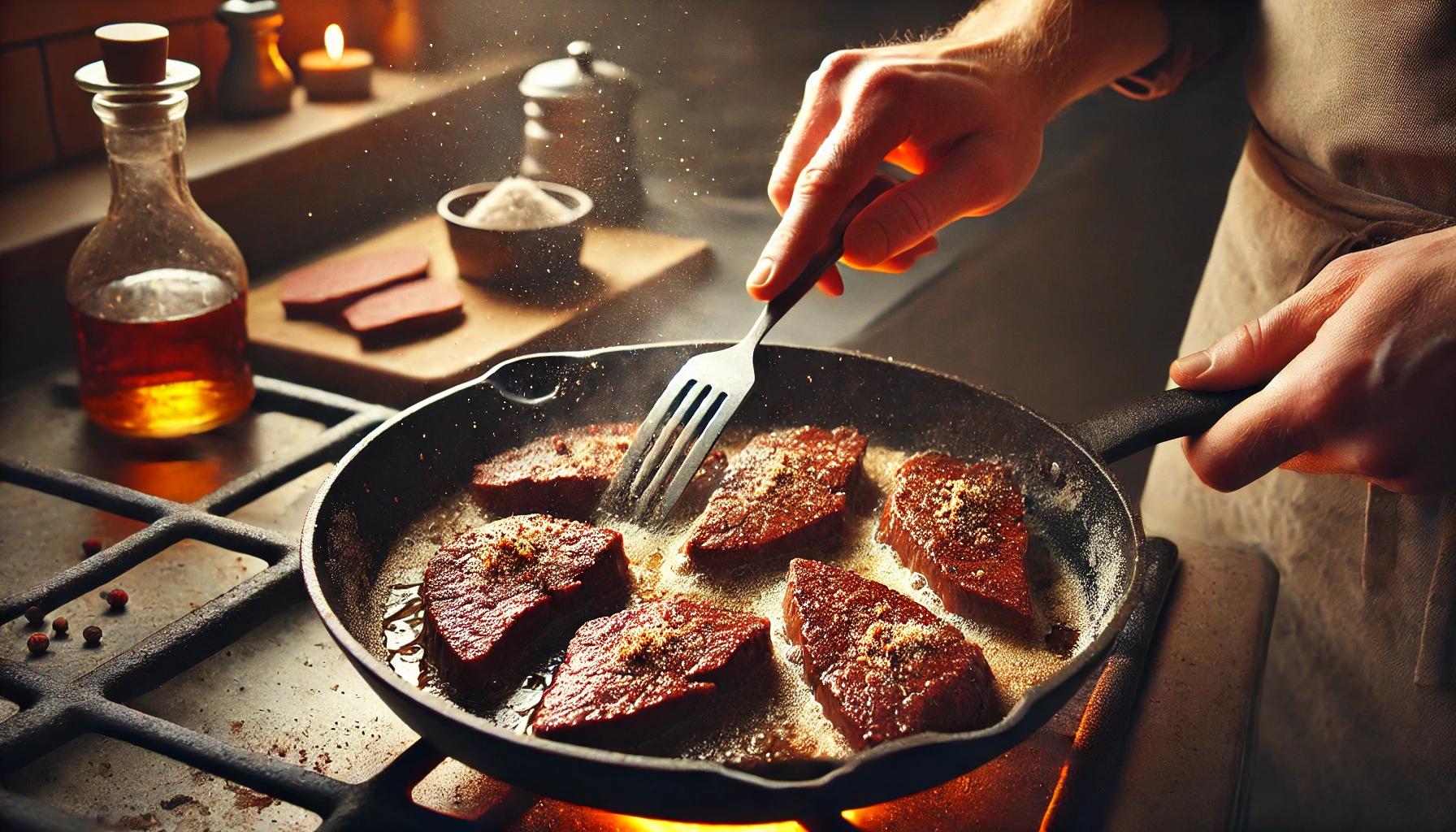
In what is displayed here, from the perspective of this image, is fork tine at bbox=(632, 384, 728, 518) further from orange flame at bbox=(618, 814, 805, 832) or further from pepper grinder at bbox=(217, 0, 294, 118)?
pepper grinder at bbox=(217, 0, 294, 118)

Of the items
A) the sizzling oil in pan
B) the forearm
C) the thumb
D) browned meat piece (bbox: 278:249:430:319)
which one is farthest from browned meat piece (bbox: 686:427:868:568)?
browned meat piece (bbox: 278:249:430:319)

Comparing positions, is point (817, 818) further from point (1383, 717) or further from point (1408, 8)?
point (1408, 8)

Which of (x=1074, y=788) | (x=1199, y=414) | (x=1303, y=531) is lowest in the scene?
(x=1303, y=531)

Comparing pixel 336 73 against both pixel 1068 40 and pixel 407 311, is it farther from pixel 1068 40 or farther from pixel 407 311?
pixel 1068 40

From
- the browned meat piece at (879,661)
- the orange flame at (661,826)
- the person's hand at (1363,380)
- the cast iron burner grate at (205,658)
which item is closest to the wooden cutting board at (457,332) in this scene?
the cast iron burner grate at (205,658)

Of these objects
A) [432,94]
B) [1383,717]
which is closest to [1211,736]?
[1383,717]

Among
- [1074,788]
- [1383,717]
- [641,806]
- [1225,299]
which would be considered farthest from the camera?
[1225,299]
